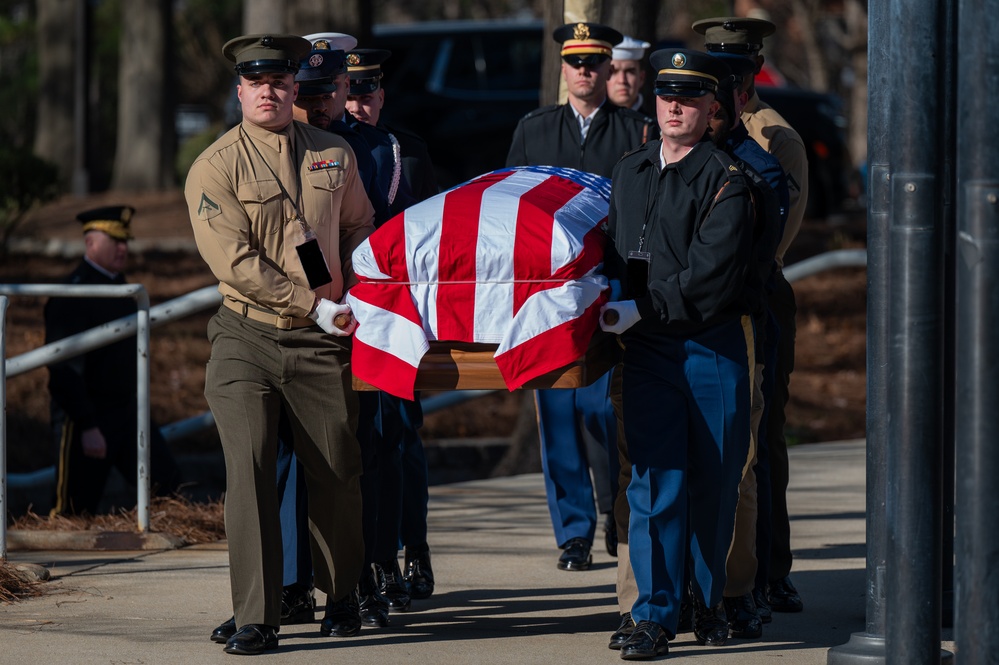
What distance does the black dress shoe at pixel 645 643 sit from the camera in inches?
210

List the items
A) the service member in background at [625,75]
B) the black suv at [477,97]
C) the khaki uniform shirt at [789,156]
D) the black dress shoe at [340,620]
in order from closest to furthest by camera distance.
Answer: the black dress shoe at [340,620] → the khaki uniform shirt at [789,156] → the service member in background at [625,75] → the black suv at [477,97]

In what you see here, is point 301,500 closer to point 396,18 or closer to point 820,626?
point 820,626

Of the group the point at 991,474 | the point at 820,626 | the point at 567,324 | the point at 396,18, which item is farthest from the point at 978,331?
the point at 396,18

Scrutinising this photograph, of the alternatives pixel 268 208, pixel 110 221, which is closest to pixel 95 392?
pixel 110 221

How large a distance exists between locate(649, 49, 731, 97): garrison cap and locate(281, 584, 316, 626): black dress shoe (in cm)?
222

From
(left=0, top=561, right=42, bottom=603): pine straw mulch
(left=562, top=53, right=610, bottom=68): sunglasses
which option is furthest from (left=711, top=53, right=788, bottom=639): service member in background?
(left=0, top=561, right=42, bottom=603): pine straw mulch

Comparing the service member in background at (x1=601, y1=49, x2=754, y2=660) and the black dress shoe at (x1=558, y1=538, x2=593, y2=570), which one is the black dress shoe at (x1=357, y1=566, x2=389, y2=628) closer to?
the service member in background at (x1=601, y1=49, x2=754, y2=660)

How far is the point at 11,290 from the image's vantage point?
290 inches

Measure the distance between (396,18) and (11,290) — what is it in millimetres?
34830

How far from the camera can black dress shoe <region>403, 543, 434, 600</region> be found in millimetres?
6402

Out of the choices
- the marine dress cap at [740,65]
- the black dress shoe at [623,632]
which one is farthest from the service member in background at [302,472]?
the marine dress cap at [740,65]

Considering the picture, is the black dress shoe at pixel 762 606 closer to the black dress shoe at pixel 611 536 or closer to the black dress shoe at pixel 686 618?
the black dress shoe at pixel 686 618

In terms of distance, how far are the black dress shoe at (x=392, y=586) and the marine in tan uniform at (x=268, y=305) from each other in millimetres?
714

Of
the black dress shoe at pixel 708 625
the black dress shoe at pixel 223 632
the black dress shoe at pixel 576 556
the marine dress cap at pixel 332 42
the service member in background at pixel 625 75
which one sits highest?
the marine dress cap at pixel 332 42
